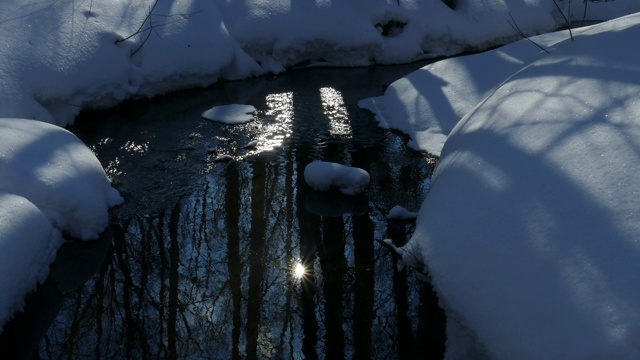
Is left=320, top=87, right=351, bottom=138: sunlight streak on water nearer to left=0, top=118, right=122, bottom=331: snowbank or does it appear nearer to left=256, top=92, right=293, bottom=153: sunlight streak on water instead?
left=256, top=92, right=293, bottom=153: sunlight streak on water

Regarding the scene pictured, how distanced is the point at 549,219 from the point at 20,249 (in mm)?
3575

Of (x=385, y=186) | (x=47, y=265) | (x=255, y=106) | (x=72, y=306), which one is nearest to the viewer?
(x=72, y=306)

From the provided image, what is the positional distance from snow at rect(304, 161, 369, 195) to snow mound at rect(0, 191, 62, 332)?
241 cm

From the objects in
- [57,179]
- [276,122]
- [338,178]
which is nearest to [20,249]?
[57,179]

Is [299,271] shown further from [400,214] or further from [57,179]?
[57,179]

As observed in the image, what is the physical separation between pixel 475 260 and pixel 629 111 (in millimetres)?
1429

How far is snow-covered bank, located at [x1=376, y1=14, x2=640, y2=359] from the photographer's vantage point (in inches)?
138

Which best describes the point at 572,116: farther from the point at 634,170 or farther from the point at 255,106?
the point at 255,106

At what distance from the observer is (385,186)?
689cm

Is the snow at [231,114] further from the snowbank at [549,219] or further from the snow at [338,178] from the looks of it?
the snowbank at [549,219]

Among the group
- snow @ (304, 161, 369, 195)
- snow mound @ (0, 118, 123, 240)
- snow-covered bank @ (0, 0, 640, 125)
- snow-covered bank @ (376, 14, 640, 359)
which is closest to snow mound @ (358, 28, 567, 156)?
snow @ (304, 161, 369, 195)

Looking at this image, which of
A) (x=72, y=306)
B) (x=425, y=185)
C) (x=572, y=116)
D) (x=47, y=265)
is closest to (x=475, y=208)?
(x=572, y=116)

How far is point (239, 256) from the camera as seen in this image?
5562 millimetres

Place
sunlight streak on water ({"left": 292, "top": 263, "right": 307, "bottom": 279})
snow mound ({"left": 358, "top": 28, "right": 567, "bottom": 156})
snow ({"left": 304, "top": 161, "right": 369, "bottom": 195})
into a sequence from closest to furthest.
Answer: sunlight streak on water ({"left": 292, "top": 263, "right": 307, "bottom": 279}) < snow ({"left": 304, "top": 161, "right": 369, "bottom": 195}) < snow mound ({"left": 358, "top": 28, "right": 567, "bottom": 156})
